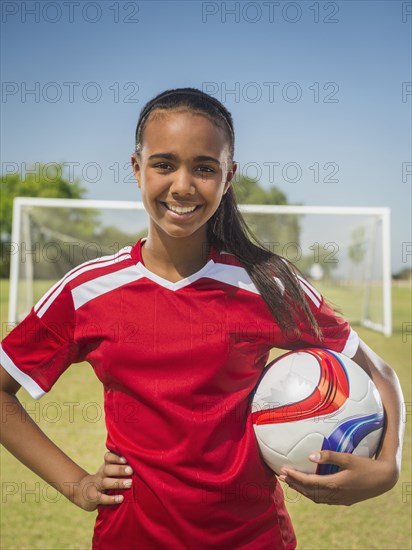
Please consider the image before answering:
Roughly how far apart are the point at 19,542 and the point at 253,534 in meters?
1.96

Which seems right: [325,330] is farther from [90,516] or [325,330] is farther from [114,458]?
[90,516]

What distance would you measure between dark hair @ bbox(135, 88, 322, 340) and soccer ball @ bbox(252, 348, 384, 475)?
104 millimetres

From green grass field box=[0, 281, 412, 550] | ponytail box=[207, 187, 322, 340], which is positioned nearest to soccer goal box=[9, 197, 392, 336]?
green grass field box=[0, 281, 412, 550]

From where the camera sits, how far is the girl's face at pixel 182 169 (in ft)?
A: 5.41

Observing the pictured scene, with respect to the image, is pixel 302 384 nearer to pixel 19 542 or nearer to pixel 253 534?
pixel 253 534

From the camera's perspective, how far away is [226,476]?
159 centimetres

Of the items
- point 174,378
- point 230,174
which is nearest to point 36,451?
point 174,378

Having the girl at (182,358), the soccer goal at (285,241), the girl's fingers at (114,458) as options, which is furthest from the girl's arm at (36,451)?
the soccer goal at (285,241)

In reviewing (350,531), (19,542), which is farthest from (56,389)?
(350,531)

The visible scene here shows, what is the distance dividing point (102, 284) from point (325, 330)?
2.07ft

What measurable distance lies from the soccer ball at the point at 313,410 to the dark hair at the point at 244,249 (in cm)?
10

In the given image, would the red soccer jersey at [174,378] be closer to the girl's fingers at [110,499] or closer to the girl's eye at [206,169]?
the girl's fingers at [110,499]

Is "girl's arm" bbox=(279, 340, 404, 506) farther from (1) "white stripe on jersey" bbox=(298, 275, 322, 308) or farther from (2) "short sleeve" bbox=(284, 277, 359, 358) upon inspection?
(1) "white stripe on jersey" bbox=(298, 275, 322, 308)

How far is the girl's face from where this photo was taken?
64.9 inches
